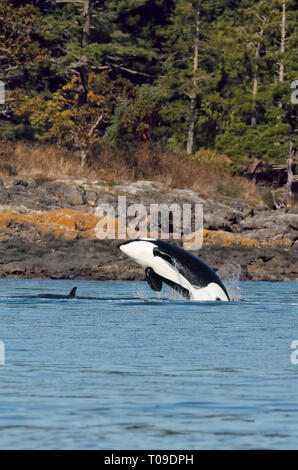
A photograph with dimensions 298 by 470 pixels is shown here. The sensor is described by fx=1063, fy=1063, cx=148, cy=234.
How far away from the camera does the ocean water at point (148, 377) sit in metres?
9.77

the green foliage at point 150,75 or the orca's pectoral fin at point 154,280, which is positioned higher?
the green foliage at point 150,75

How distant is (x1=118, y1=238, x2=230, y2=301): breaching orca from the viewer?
67.7 ft

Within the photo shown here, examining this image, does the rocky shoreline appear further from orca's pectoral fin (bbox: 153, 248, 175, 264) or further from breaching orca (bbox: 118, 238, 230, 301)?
orca's pectoral fin (bbox: 153, 248, 175, 264)

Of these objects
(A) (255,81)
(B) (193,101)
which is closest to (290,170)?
(A) (255,81)

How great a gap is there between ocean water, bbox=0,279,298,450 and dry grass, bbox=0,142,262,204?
1040 inches

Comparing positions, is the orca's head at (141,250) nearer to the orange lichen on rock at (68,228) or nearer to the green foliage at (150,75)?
the orange lichen on rock at (68,228)

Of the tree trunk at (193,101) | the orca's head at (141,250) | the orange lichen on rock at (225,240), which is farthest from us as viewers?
the tree trunk at (193,101)

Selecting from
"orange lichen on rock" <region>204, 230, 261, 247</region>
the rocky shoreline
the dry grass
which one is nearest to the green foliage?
the dry grass

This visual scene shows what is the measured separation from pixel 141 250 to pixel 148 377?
8.52 m

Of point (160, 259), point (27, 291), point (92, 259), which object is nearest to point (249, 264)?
point (92, 259)

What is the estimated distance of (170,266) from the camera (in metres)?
20.6

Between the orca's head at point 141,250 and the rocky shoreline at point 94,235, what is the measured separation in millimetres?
12308

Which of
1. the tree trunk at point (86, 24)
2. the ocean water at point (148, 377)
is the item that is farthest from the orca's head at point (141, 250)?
the tree trunk at point (86, 24)

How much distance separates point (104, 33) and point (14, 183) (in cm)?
1744
